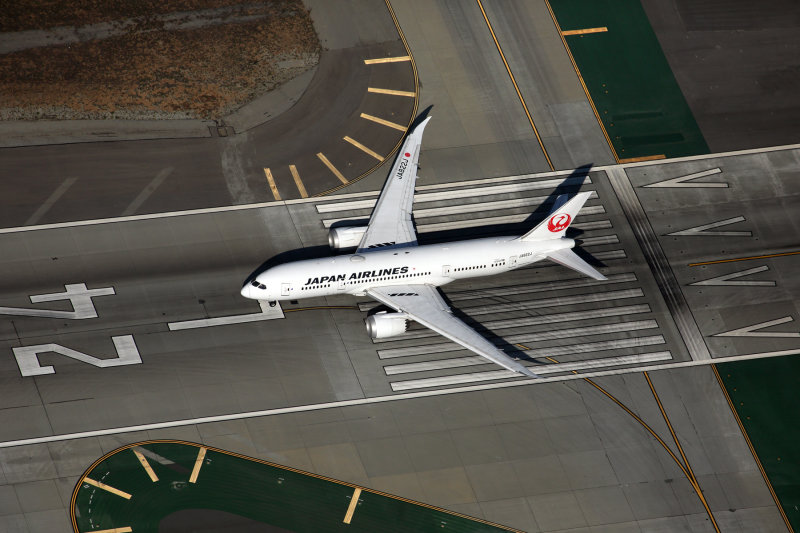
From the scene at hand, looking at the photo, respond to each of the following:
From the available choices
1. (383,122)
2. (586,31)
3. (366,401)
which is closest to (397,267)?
(366,401)

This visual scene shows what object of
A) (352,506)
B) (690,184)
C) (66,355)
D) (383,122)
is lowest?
(352,506)

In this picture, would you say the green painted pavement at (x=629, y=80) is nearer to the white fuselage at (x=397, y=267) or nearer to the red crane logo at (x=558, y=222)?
the red crane logo at (x=558, y=222)

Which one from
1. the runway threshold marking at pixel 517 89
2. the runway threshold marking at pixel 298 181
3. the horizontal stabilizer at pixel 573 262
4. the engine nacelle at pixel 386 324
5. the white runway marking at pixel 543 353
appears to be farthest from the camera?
the runway threshold marking at pixel 517 89

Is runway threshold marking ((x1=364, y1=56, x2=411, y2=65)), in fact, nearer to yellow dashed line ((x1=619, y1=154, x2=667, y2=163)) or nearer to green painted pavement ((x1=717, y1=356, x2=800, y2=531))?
yellow dashed line ((x1=619, y1=154, x2=667, y2=163))

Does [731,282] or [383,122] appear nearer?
[731,282]

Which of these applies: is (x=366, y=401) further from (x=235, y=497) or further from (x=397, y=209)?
(x=397, y=209)

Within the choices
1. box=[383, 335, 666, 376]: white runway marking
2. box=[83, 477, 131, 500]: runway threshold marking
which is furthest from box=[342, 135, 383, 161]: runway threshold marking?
box=[83, 477, 131, 500]: runway threshold marking

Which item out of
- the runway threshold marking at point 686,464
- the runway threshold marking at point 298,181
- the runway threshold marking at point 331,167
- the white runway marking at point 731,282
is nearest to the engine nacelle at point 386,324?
the runway threshold marking at point 298,181
